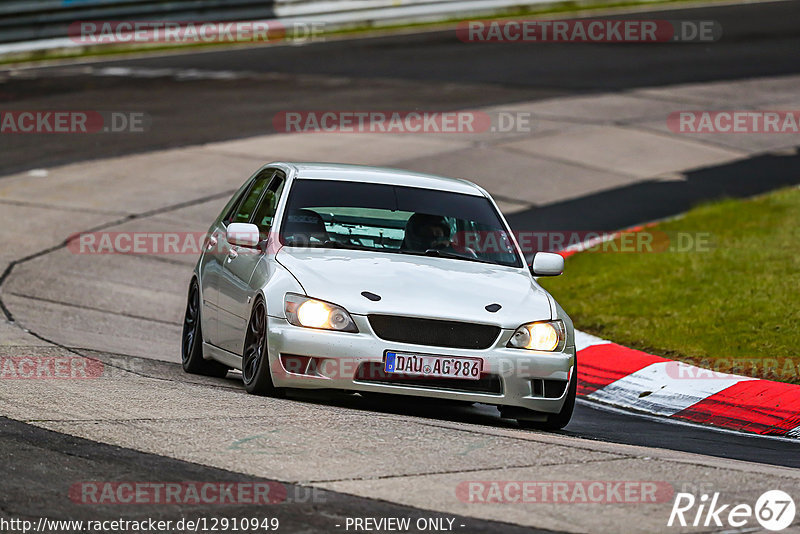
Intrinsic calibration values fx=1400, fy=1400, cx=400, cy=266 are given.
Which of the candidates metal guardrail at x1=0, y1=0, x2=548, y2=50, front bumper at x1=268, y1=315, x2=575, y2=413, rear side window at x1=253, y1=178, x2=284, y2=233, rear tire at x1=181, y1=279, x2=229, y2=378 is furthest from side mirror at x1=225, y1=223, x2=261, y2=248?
metal guardrail at x1=0, y1=0, x2=548, y2=50

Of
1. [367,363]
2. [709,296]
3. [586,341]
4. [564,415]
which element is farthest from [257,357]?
[709,296]

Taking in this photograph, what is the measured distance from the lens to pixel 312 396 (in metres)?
8.13

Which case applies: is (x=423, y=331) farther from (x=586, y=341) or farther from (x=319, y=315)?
(x=586, y=341)

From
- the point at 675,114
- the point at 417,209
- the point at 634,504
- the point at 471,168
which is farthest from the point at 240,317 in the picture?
the point at 675,114

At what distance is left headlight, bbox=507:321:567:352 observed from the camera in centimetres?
805

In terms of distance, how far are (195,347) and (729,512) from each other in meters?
4.81

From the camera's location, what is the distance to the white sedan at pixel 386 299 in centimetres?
785

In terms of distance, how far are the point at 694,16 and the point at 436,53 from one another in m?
9.35

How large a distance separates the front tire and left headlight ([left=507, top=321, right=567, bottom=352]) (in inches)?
55.0

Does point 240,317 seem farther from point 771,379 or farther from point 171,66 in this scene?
point 171,66

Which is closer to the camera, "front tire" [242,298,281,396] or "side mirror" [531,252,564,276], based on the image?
"front tire" [242,298,281,396]

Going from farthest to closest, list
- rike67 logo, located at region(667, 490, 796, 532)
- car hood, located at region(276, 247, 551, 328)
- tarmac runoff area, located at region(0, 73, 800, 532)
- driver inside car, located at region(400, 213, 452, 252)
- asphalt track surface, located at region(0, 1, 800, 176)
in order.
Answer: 1. asphalt track surface, located at region(0, 1, 800, 176)
2. driver inside car, located at region(400, 213, 452, 252)
3. car hood, located at region(276, 247, 551, 328)
4. tarmac runoff area, located at region(0, 73, 800, 532)
5. rike67 logo, located at region(667, 490, 796, 532)

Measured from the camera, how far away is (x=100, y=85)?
25.4 meters

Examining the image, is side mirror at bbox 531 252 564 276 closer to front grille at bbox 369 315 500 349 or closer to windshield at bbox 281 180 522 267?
windshield at bbox 281 180 522 267
